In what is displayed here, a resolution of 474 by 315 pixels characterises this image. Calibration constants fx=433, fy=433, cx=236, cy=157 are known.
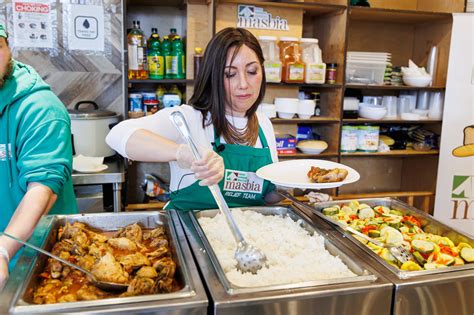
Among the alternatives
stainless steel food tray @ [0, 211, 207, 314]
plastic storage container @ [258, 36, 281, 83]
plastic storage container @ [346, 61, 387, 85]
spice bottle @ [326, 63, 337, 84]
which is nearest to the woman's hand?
stainless steel food tray @ [0, 211, 207, 314]

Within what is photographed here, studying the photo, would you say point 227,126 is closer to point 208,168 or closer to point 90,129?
point 208,168

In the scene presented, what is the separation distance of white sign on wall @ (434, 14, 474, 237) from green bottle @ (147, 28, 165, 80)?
2360 millimetres

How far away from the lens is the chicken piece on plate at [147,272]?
1.12 metres

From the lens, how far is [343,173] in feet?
5.48

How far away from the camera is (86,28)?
10.9 ft

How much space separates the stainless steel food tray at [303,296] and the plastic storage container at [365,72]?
8.99 feet

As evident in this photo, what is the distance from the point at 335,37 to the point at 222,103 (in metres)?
2.03

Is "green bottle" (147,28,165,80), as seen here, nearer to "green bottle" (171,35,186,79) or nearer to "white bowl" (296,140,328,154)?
"green bottle" (171,35,186,79)

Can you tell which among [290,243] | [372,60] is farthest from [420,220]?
Answer: [372,60]

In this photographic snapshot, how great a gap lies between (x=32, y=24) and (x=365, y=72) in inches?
105

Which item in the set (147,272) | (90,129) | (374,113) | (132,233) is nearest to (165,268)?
(147,272)

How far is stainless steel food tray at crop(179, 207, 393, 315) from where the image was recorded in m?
0.99

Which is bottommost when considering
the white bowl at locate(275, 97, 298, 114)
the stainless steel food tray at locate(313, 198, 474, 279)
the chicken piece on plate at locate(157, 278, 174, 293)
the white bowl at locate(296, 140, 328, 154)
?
the chicken piece on plate at locate(157, 278, 174, 293)

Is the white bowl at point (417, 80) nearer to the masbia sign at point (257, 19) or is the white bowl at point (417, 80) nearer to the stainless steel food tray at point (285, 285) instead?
the masbia sign at point (257, 19)
